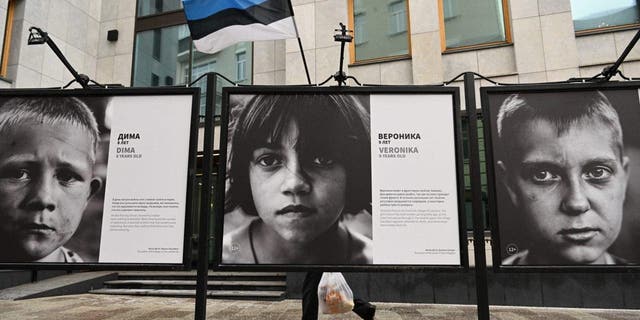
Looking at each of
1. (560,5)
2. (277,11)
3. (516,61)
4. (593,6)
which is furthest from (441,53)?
(277,11)

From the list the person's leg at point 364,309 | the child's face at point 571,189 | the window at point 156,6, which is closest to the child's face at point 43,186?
the person's leg at point 364,309

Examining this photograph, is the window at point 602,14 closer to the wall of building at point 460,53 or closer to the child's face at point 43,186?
the wall of building at point 460,53

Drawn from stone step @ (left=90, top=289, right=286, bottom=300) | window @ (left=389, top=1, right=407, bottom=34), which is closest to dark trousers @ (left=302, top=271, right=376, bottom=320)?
stone step @ (left=90, top=289, right=286, bottom=300)

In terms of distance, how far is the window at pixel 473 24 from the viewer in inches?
412

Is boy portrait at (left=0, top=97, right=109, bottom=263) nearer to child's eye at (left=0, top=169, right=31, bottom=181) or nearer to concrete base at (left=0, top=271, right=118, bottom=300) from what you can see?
child's eye at (left=0, top=169, right=31, bottom=181)

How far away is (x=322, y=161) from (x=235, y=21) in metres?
1.83

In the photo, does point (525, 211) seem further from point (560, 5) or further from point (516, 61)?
point (560, 5)

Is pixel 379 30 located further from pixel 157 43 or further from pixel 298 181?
pixel 298 181

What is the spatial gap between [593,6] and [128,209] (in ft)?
35.5

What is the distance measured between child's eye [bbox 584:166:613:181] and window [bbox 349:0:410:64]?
763cm

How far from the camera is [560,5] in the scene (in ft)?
32.1

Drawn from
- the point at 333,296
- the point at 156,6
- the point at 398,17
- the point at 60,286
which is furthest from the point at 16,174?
the point at 156,6

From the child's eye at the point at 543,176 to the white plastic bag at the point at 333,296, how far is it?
2551mm

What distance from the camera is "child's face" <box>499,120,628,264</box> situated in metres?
3.68
